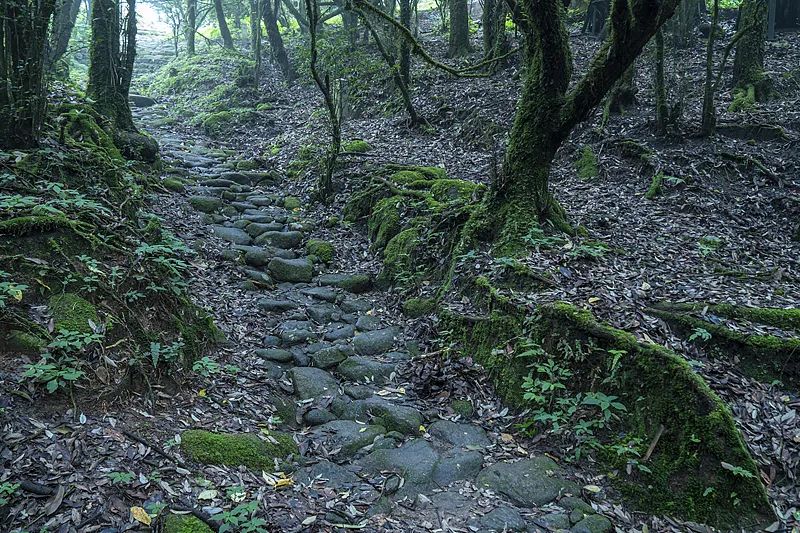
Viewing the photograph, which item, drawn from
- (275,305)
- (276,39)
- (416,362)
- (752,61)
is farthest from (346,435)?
(276,39)

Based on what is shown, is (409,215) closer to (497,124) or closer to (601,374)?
(497,124)

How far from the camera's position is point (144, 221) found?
6957 millimetres

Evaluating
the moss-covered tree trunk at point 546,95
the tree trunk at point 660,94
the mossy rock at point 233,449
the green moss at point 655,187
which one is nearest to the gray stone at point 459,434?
the mossy rock at point 233,449

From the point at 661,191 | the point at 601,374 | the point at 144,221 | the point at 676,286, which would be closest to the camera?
the point at 601,374

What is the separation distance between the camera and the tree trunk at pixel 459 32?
50.8ft

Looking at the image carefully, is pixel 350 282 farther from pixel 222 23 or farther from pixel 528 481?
pixel 222 23

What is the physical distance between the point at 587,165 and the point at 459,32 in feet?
27.3

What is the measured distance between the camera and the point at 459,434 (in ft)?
15.2

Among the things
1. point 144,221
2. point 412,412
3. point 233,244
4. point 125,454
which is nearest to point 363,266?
point 233,244

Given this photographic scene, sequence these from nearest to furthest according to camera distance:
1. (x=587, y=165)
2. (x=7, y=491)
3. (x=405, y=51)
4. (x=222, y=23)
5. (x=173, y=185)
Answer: (x=7, y=491)
(x=587, y=165)
(x=173, y=185)
(x=405, y=51)
(x=222, y=23)

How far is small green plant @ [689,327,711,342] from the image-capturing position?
4414mm

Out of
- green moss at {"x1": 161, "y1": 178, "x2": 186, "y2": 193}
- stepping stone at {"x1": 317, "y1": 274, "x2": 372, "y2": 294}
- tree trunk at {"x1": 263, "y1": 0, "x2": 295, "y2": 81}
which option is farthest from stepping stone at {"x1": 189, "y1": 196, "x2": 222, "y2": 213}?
tree trunk at {"x1": 263, "y1": 0, "x2": 295, "y2": 81}

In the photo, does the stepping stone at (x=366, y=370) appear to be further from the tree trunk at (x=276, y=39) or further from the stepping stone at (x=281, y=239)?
the tree trunk at (x=276, y=39)

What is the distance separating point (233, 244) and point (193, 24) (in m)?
22.5
